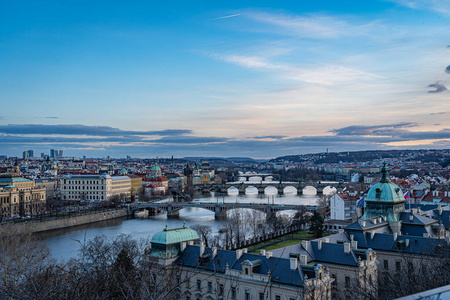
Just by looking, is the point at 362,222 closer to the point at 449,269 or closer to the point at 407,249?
the point at 407,249

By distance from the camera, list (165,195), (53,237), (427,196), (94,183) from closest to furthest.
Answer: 1. (53,237)
2. (427,196)
3. (94,183)
4. (165,195)

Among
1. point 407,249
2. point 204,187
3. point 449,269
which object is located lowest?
point 204,187

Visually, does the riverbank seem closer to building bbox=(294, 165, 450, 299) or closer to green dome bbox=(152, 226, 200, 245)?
green dome bbox=(152, 226, 200, 245)

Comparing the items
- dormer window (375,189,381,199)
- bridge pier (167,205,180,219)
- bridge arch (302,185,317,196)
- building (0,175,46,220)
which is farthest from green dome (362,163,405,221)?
bridge arch (302,185,317,196)

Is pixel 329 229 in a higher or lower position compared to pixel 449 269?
lower

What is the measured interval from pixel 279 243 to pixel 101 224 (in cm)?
2264

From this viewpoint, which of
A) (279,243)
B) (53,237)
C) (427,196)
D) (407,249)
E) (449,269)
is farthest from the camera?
(427,196)

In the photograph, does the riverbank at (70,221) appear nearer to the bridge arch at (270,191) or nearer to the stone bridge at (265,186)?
the stone bridge at (265,186)

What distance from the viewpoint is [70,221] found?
45.9 meters

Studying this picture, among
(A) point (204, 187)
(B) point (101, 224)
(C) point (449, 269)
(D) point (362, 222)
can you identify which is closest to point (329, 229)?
(D) point (362, 222)

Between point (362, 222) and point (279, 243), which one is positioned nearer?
point (362, 222)

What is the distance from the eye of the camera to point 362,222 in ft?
74.2

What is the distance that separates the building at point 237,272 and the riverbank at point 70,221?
2379 centimetres

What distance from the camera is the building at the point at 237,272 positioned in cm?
1528
